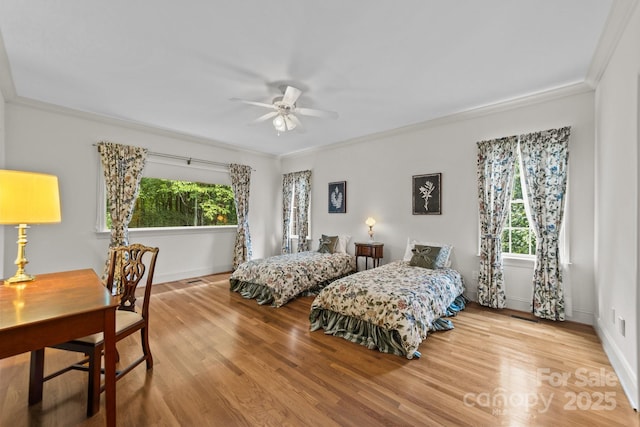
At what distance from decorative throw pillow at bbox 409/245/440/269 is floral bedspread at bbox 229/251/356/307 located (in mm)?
1324

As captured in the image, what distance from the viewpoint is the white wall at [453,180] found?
3098 mm

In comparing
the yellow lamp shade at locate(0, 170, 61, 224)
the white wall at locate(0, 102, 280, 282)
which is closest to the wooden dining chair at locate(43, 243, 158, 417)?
the yellow lamp shade at locate(0, 170, 61, 224)

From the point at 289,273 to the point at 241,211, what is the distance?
2407 millimetres

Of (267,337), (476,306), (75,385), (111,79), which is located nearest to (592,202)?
(476,306)

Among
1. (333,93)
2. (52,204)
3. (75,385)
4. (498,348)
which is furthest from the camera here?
(333,93)

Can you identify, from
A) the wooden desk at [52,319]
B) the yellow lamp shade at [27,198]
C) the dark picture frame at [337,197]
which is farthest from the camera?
the dark picture frame at [337,197]

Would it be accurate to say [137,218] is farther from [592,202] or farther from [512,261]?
[592,202]

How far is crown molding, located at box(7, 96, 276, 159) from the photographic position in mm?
3512

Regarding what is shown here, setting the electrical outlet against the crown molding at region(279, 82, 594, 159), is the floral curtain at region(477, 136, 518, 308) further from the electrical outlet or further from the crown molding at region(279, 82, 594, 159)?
the electrical outlet

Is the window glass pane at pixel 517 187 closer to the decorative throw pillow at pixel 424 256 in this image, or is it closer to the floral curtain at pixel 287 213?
the decorative throw pillow at pixel 424 256

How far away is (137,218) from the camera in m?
4.63

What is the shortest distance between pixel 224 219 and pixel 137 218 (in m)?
1.61

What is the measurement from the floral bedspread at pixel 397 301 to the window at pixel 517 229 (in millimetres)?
949

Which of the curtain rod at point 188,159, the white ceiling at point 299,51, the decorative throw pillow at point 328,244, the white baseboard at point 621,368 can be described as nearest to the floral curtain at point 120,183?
the curtain rod at point 188,159
